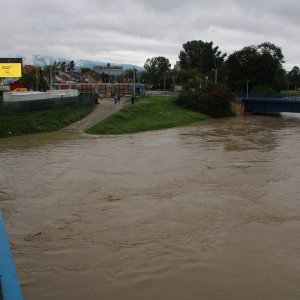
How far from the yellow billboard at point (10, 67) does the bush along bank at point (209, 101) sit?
22480 mm

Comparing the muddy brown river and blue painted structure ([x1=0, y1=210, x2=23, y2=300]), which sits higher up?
blue painted structure ([x1=0, y1=210, x2=23, y2=300])

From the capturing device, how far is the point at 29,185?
20641 mm

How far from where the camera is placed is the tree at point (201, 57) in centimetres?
12412

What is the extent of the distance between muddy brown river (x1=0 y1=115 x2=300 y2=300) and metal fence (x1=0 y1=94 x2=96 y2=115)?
1304 cm

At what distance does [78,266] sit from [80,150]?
20105 mm

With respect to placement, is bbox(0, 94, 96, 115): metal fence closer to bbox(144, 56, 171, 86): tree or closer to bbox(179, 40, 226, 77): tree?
bbox(179, 40, 226, 77): tree

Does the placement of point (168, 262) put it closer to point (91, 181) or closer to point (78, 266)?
point (78, 266)

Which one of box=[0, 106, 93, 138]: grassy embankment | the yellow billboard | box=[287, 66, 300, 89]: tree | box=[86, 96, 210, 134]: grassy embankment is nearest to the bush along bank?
box=[86, 96, 210, 134]: grassy embankment

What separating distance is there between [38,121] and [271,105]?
129ft

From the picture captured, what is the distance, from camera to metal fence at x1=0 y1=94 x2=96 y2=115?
41.5m

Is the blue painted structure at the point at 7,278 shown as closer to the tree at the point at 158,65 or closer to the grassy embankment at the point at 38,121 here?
the grassy embankment at the point at 38,121

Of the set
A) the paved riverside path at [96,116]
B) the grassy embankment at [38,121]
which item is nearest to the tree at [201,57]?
the paved riverside path at [96,116]

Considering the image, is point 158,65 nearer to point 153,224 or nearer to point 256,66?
point 256,66

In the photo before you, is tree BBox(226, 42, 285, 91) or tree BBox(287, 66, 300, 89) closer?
tree BBox(226, 42, 285, 91)
